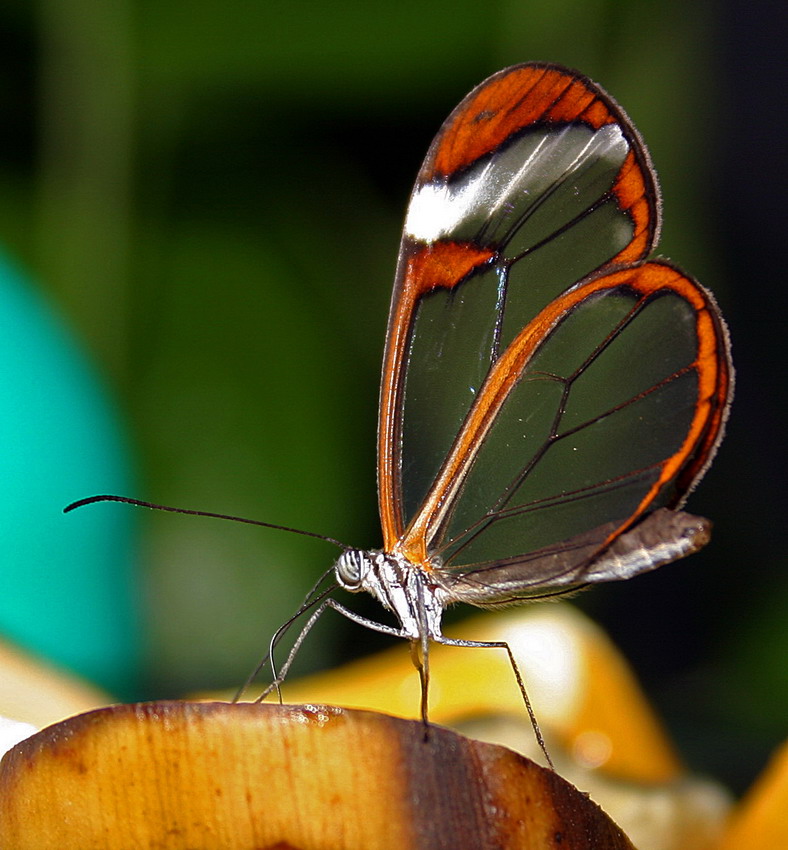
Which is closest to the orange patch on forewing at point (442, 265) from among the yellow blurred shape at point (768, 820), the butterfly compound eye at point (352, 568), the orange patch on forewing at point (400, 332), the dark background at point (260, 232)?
the orange patch on forewing at point (400, 332)

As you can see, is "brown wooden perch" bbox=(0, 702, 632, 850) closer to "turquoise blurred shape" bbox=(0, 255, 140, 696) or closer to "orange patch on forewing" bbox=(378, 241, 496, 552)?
"orange patch on forewing" bbox=(378, 241, 496, 552)

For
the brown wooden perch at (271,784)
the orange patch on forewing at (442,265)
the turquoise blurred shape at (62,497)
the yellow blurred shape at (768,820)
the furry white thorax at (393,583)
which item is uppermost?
the orange patch on forewing at (442,265)

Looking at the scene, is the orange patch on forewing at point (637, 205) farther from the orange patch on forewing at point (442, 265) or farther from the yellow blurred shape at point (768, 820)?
the yellow blurred shape at point (768, 820)

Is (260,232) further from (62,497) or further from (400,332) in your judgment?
(400,332)

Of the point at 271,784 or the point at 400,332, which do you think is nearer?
the point at 271,784

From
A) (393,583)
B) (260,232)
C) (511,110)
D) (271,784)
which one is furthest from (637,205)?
(260,232)

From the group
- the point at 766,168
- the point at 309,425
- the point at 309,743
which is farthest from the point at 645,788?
the point at 766,168

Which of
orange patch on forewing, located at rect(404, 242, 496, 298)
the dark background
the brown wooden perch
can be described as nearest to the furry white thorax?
orange patch on forewing, located at rect(404, 242, 496, 298)
